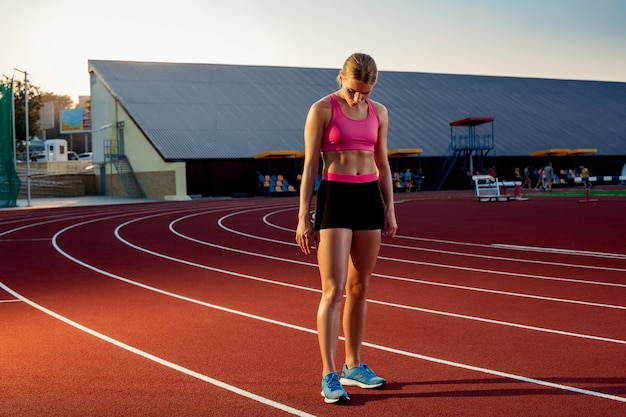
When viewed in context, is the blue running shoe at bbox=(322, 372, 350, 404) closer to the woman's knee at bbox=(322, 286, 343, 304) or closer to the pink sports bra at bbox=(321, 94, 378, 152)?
→ the woman's knee at bbox=(322, 286, 343, 304)

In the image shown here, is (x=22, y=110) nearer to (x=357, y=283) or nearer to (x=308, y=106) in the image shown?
(x=308, y=106)

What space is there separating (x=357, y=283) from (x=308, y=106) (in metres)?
47.5

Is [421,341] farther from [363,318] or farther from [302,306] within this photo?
[302,306]

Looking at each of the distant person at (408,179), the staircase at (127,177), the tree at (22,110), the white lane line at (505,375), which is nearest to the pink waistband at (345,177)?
the white lane line at (505,375)

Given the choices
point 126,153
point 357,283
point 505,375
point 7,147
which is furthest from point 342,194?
point 126,153

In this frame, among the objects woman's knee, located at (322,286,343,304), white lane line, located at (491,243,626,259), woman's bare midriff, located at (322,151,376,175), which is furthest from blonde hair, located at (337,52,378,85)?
white lane line, located at (491,243,626,259)

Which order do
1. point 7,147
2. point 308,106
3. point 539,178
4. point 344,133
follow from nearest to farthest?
point 344,133
point 7,147
point 539,178
point 308,106

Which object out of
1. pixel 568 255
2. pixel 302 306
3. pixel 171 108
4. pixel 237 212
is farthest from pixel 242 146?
pixel 302 306

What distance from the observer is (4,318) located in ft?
28.3

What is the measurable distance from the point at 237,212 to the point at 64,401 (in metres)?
22.7

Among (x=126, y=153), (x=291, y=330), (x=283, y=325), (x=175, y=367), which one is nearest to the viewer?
(x=175, y=367)

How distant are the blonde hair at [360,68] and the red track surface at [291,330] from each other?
6.42 ft

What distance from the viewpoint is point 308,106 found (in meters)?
52.6

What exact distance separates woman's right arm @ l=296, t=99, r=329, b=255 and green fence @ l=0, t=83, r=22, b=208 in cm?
2925
